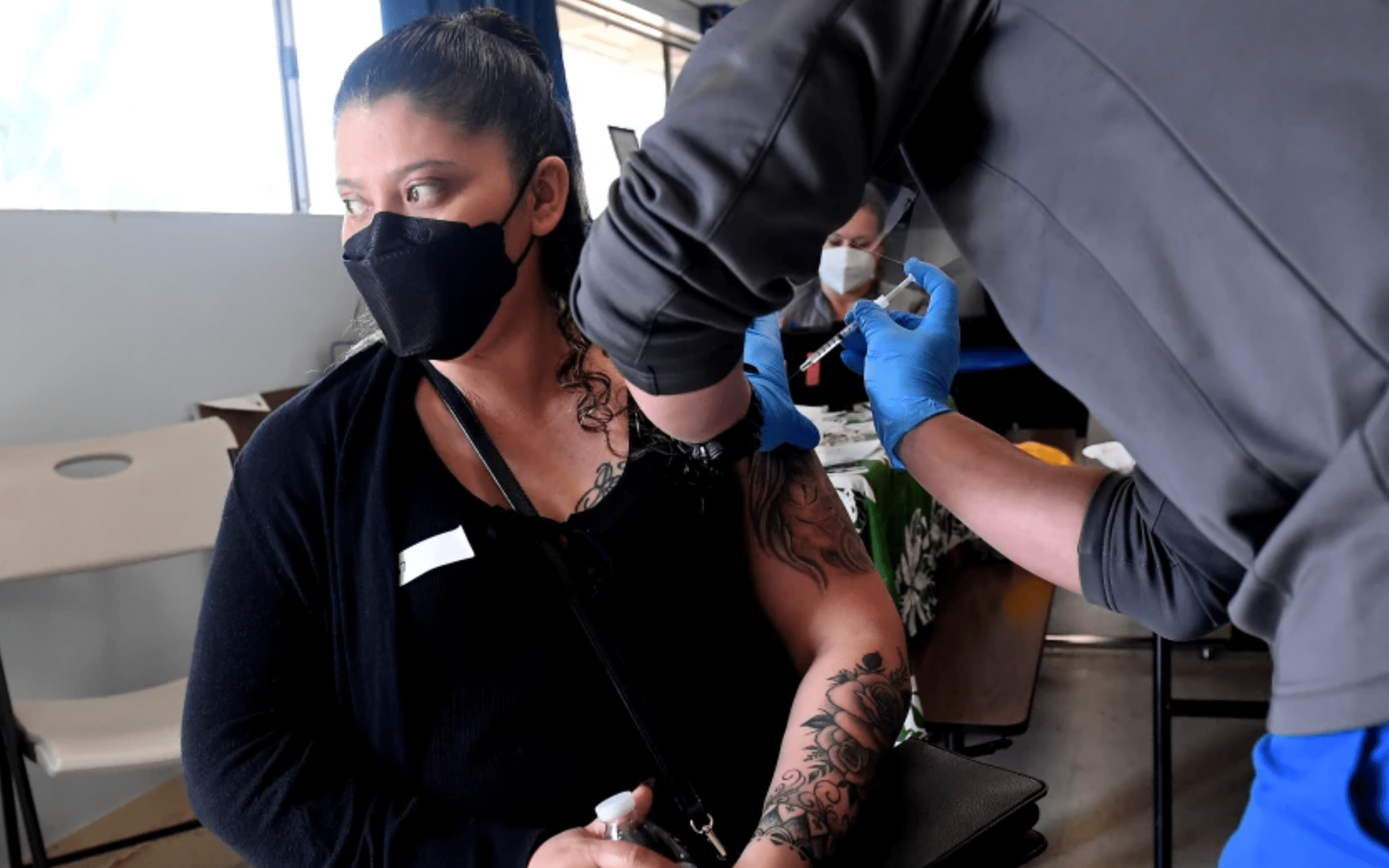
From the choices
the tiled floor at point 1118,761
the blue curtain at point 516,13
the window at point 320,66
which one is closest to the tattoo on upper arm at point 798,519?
the tiled floor at point 1118,761

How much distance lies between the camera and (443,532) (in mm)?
1052

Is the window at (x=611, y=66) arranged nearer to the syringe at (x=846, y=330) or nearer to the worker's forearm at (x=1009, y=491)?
the syringe at (x=846, y=330)

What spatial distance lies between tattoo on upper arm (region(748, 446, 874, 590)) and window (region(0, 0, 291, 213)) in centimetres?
195

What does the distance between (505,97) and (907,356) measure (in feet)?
1.76

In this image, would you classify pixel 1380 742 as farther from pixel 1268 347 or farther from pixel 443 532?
pixel 443 532

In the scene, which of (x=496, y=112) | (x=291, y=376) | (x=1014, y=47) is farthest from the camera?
(x=291, y=376)

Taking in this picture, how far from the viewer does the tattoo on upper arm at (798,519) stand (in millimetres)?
1210

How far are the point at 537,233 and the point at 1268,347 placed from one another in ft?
2.83

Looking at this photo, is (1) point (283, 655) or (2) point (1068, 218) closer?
(2) point (1068, 218)

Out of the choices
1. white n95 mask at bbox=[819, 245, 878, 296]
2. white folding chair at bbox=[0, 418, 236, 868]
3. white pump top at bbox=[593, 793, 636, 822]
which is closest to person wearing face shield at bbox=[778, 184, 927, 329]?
white n95 mask at bbox=[819, 245, 878, 296]

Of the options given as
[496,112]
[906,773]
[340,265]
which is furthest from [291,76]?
[906,773]

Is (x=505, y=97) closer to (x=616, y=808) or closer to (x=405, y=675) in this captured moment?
(x=405, y=675)

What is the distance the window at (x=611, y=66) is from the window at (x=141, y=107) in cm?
164

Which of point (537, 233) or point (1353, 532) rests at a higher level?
point (1353, 532)
